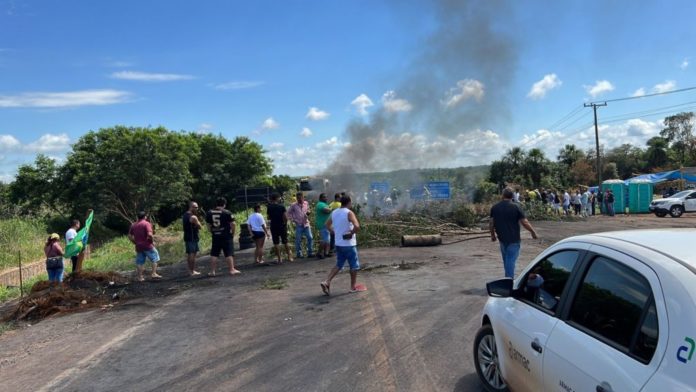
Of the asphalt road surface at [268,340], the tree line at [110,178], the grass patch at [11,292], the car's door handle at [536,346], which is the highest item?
the tree line at [110,178]

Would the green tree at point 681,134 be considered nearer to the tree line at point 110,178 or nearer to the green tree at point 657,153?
the green tree at point 657,153

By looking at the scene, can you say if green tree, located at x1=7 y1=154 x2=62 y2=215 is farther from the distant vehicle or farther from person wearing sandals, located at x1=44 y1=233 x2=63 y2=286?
the distant vehicle

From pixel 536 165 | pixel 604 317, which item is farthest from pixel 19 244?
pixel 536 165

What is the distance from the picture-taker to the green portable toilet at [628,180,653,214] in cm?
3184

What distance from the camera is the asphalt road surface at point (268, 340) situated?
5008mm

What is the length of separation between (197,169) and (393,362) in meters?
39.7

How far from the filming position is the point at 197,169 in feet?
140

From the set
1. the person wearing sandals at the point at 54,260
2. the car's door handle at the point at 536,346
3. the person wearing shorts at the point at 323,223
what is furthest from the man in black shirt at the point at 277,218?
the car's door handle at the point at 536,346

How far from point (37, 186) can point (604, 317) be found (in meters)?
38.8

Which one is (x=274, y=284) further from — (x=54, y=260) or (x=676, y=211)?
(x=676, y=211)

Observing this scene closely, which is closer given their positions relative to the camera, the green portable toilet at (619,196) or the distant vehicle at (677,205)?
the distant vehicle at (677,205)

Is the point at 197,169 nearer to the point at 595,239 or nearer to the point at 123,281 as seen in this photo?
the point at 123,281

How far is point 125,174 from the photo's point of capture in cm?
3128

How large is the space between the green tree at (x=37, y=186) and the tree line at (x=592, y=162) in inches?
1409
